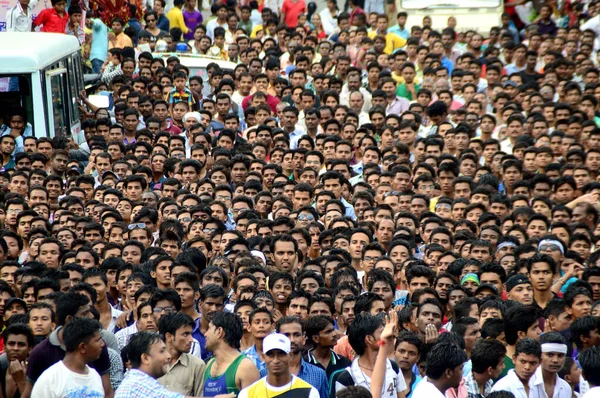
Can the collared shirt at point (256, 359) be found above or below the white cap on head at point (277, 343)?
below

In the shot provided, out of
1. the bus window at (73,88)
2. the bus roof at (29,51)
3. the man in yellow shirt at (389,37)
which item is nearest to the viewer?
the bus roof at (29,51)

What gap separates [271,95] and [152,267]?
9131 mm

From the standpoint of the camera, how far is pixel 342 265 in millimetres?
11141

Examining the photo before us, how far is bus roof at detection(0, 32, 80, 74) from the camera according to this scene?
53.3 feet

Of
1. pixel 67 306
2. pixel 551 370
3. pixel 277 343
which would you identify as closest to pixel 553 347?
pixel 551 370

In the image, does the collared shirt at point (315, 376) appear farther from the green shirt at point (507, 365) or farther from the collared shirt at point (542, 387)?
the collared shirt at point (542, 387)

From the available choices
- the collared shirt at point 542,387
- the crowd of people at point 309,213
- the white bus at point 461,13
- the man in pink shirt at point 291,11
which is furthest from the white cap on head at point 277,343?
the white bus at point 461,13

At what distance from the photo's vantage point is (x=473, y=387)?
8.59m

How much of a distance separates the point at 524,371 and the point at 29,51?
31.8ft

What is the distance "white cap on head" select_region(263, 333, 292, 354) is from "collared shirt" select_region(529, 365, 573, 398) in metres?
1.81

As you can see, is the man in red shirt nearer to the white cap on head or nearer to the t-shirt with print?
the t-shirt with print

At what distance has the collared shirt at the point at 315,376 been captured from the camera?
335 inches

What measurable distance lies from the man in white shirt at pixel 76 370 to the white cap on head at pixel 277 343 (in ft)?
3.46

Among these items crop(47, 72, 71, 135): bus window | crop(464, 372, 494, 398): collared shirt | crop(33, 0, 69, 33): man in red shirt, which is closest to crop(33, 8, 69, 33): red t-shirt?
crop(33, 0, 69, 33): man in red shirt
